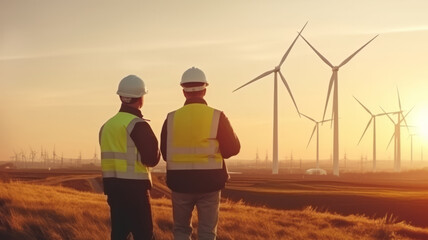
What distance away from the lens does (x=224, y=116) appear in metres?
7.38

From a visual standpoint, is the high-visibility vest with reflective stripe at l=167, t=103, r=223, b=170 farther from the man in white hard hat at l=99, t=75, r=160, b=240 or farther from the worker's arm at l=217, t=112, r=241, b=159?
the man in white hard hat at l=99, t=75, r=160, b=240

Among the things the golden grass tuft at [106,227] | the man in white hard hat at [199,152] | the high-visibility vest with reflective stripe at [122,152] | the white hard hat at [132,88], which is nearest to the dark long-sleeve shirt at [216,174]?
the man in white hard hat at [199,152]

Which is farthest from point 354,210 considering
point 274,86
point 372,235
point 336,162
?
point 336,162

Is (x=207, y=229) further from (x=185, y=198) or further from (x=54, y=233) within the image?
(x=54, y=233)

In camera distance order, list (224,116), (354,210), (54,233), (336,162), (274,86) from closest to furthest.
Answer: (224,116) → (54,233) → (354,210) → (274,86) → (336,162)

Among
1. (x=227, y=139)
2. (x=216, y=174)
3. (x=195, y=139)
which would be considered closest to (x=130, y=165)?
(x=195, y=139)

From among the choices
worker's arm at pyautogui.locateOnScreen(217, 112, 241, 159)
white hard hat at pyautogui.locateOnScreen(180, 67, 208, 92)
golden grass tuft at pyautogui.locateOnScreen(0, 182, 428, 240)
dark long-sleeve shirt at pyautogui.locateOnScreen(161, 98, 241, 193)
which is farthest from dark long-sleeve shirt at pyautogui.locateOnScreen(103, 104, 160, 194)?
Result: golden grass tuft at pyautogui.locateOnScreen(0, 182, 428, 240)

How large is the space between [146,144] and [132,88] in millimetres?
852

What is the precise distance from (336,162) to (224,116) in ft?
270

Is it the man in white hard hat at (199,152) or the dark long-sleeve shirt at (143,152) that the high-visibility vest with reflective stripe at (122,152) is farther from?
the man in white hard hat at (199,152)

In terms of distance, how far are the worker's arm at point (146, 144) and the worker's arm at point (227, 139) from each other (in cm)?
84

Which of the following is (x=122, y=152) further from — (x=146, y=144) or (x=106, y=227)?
(x=106, y=227)

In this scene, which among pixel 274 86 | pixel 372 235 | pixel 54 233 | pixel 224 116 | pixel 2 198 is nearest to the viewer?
pixel 224 116

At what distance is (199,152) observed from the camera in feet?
24.3
